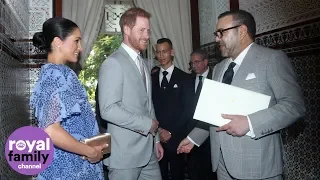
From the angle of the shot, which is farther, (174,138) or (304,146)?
(174,138)

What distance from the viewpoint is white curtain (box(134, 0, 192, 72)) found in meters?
3.93

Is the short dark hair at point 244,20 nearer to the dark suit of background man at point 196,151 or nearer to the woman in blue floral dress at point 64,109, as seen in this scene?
the woman in blue floral dress at point 64,109

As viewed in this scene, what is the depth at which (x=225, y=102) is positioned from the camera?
4.64ft

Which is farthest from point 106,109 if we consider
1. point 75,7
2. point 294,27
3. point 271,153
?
point 75,7

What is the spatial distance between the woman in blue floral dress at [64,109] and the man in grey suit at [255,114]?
0.59m

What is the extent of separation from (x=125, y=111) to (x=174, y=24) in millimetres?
2657

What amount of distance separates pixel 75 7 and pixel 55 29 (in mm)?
2503

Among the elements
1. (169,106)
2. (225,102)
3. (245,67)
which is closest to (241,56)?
(245,67)

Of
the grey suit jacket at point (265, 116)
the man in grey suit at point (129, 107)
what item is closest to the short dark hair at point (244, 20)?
the grey suit jacket at point (265, 116)

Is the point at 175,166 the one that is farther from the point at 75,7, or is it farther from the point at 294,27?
the point at 75,7

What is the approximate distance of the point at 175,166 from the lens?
9.45 feet

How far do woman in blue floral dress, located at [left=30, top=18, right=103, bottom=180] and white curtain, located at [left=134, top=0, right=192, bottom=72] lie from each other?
104 inches

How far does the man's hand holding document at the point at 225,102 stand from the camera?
1.38m

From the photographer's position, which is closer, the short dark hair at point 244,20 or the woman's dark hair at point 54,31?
the woman's dark hair at point 54,31
